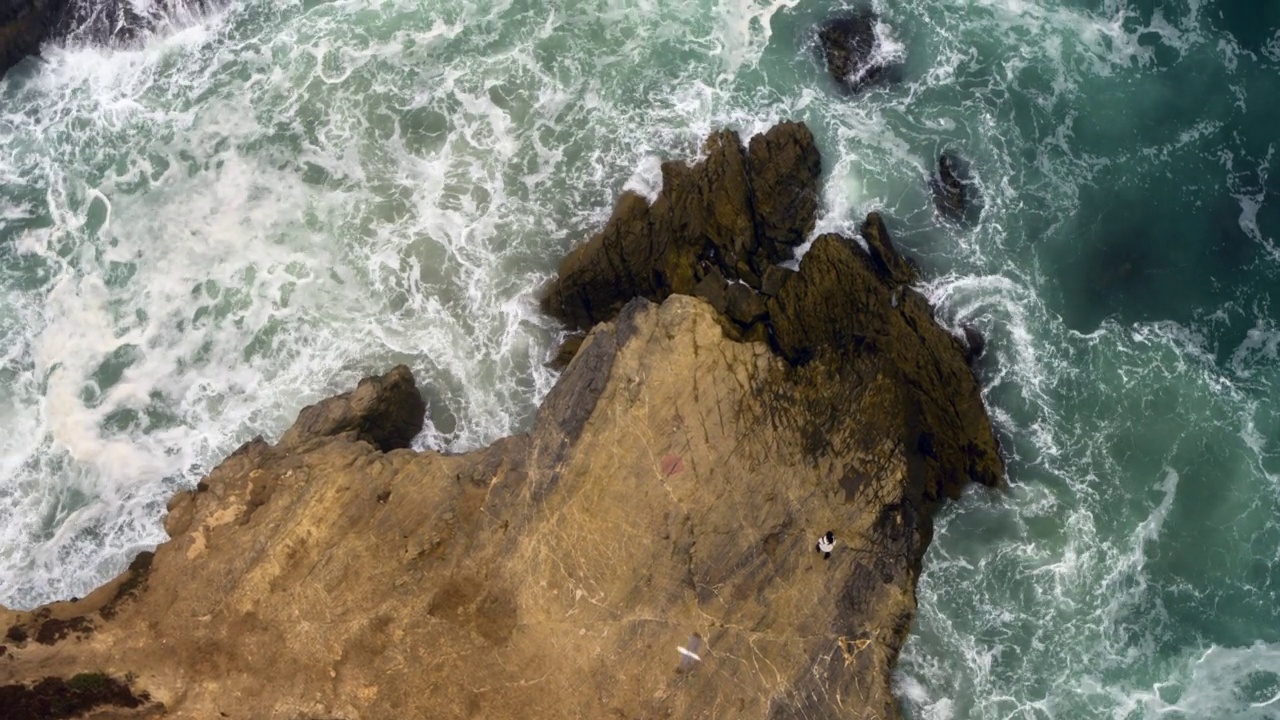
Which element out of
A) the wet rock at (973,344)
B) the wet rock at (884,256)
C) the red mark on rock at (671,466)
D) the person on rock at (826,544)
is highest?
the wet rock at (884,256)

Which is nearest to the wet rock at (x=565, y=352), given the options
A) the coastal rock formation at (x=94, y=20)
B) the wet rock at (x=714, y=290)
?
the wet rock at (x=714, y=290)

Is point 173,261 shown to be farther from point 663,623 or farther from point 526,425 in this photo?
point 663,623

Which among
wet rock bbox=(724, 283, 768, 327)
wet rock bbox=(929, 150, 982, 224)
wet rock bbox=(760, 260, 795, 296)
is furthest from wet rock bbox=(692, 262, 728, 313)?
wet rock bbox=(929, 150, 982, 224)

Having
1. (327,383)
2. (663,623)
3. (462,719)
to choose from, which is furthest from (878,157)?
(462,719)

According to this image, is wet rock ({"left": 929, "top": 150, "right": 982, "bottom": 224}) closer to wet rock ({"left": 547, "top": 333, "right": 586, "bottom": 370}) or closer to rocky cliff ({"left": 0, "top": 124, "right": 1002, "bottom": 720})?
rocky cliff ({"left": 0, "top": 124, "right": 1002, "bottom": 720})

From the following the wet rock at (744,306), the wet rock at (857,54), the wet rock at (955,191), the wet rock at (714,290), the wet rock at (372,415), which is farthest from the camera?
the wet rock at (857,54)

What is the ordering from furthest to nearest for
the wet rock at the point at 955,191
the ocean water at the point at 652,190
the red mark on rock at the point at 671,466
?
the wet rock at the point at 955,191 < the ocean water at the point at 652,190 < the red mark on rock at the point at 671,466

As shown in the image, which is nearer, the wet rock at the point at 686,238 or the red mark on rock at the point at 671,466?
the red mark on rock at the point at 671,466

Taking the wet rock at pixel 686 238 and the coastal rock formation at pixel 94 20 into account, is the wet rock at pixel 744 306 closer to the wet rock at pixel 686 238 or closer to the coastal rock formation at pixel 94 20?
the wet rock at pixel 686 238

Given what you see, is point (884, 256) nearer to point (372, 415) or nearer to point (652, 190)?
point (652, 190)
